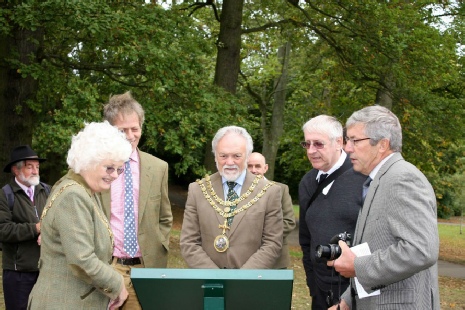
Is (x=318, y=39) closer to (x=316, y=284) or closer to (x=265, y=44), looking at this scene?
(x=265, y=44)

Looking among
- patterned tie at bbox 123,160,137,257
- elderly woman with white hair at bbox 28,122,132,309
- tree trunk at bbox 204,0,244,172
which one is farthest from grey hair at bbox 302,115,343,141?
tree trunk at bbox 204,0,244,172

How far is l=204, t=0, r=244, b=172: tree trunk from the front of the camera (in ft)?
55.5

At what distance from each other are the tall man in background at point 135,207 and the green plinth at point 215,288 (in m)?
1.66

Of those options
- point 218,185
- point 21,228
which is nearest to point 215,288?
point 218,185

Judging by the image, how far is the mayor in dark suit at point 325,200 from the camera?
4.59 metres

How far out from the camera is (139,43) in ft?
39.7

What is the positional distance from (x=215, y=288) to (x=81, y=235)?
3.09 ft

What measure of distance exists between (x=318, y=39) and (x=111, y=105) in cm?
1739

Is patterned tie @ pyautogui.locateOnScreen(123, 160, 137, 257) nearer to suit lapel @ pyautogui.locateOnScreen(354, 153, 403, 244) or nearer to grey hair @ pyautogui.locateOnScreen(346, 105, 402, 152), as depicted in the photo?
suit lapel @ pyautogui.locateOnScreen(354, 153, 403, 244)

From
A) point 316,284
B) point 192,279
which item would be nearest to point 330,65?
point 316,284

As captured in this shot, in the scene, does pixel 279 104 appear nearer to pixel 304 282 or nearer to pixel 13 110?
pixel 304 282

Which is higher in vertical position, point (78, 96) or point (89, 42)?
point (89, 42)

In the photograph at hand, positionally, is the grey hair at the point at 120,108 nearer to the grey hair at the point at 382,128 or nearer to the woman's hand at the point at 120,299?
the woman's hand at the point at 120,299

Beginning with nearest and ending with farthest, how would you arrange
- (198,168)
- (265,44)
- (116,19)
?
1. (116,19)
2. (198,168)
3. (265,44)
